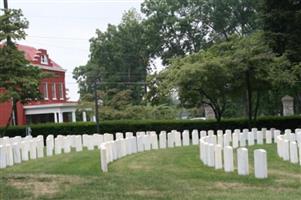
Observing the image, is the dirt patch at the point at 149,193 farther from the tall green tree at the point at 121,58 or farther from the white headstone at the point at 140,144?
the tall green tree at the point at 121,58

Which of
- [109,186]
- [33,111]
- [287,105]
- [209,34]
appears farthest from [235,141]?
[209,34]

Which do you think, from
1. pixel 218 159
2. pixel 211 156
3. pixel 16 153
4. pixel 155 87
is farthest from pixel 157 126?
pixel 218 159

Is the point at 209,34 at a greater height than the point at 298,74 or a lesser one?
greater

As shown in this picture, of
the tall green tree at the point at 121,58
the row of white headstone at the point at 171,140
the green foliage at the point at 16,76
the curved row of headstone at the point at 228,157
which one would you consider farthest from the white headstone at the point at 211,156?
the tall green tree at the point at 121,58

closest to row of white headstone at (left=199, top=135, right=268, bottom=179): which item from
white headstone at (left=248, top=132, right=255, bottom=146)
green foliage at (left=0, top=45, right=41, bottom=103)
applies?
white headstone at (left=248, top=132, right=255, bottom=146)

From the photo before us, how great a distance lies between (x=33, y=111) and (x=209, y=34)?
65.8 feet

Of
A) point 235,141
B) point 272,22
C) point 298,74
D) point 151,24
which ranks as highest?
point 151,24

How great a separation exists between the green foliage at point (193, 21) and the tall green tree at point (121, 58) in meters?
6.00

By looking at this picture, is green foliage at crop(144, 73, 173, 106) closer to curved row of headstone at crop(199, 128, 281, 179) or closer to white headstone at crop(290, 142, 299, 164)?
curved row of headstone at crop(199, 128, 281, 179)

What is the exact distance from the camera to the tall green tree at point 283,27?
32094 mm

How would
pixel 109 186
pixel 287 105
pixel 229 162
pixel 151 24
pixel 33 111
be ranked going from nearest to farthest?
1. pixel 109 186
2. pixel 229 162
3. pixel 287 105
4. pixel 33 111
5. pixel 151 24

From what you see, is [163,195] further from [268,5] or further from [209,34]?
[209,34]

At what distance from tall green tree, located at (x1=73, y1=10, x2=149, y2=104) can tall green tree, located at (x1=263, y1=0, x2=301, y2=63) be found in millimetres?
33773

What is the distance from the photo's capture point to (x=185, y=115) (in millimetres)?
71312
